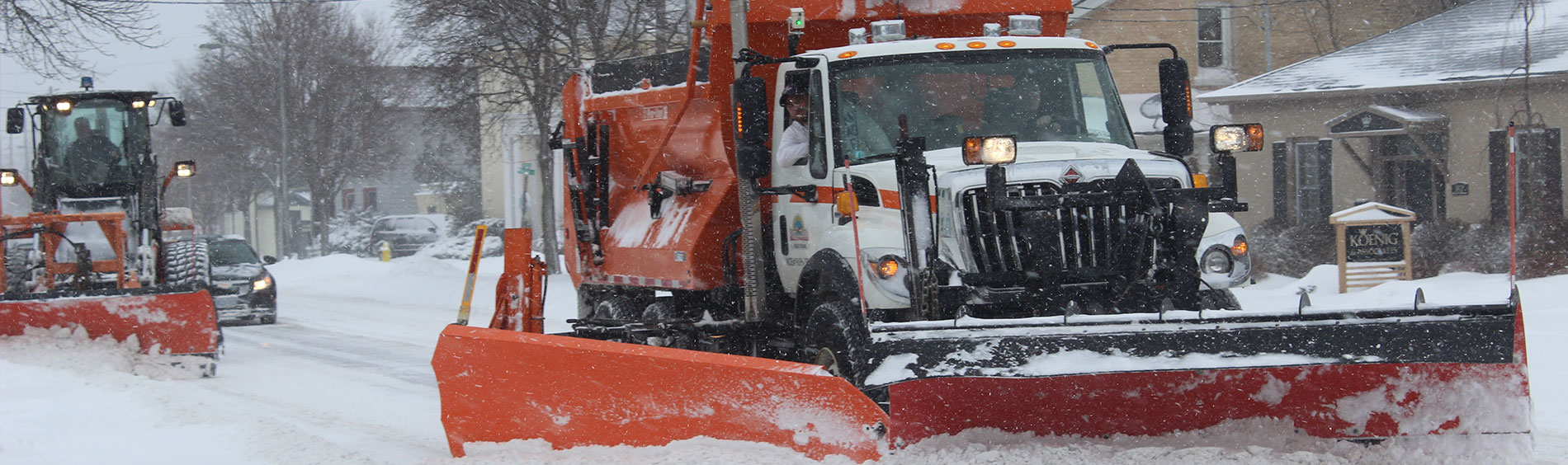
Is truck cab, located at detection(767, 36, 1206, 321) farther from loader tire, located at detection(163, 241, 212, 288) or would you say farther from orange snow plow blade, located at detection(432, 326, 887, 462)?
loader tire, located at detection(163, 241, 212, 288)

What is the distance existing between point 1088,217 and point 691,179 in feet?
10.2

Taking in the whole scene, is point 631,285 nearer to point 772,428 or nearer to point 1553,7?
point 772,428

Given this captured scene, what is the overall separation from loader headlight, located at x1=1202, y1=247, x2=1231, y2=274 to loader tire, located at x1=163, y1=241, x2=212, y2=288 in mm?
9686

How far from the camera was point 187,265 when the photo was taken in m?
12.9

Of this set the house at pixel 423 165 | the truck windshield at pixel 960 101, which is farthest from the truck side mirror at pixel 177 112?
the house at pixel 423 165

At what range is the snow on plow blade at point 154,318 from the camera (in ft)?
36.7

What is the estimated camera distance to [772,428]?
5.64 m

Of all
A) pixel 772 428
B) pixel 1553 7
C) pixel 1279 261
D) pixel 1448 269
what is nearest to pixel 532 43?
pixel 1279 261

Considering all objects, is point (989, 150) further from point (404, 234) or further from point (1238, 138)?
point (404, 234)

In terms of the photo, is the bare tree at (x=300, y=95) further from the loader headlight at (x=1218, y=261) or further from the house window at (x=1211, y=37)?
the loader headlight at (x=1218, y=261)

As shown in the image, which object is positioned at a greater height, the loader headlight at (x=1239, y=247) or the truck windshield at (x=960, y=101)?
the truck windshield at (x=960, y=101)

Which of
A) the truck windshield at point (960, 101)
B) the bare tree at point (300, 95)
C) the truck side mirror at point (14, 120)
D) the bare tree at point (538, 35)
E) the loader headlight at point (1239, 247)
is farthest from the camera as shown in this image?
the bare tree at point (300, 95)

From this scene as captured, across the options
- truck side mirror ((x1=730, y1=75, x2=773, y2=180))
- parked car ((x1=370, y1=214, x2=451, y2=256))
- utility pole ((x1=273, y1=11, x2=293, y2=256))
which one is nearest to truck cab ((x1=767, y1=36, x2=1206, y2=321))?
truck side mirror ((x1=730, y1=75, x2=773, y2=180))

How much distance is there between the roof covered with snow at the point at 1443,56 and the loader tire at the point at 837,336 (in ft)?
56.5
